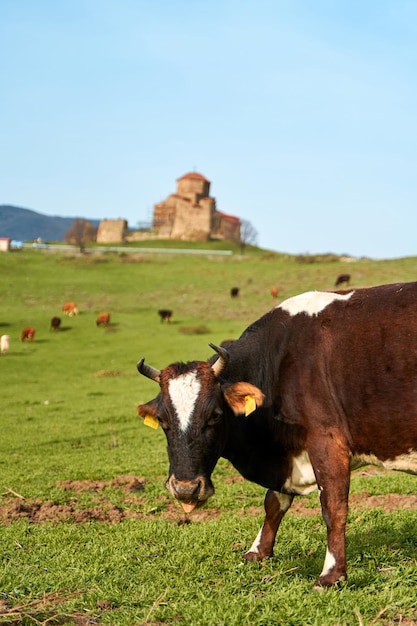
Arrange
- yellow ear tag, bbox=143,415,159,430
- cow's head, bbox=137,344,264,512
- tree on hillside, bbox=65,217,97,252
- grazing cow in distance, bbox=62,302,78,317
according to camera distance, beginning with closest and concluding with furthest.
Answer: cow's head, bbox=137,344,264,512, yellow ear tag, bbox=143,415,159,430, grazing cow in distance, bbox=62,302,78,317, tree on hillside, bbox=65,217,97,252

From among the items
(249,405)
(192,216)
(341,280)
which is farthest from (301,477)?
(192,216)

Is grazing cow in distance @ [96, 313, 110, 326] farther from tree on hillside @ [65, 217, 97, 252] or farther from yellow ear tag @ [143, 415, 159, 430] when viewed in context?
tree on hillside @ [65, 217, 97, 252]

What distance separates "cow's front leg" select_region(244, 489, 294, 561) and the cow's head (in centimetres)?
104

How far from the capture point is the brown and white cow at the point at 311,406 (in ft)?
21.4

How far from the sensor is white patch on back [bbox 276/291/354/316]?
23.6 ft

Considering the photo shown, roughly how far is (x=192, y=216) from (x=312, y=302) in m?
132

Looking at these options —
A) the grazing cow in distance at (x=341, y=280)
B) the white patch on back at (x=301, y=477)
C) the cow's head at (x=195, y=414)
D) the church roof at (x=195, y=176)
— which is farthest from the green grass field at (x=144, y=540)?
the church roof at (x=195, y=176)

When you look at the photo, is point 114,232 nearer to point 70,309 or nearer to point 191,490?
point 70,309

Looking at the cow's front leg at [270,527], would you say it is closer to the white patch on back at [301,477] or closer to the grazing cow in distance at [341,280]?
the white patch on back at [301,477]

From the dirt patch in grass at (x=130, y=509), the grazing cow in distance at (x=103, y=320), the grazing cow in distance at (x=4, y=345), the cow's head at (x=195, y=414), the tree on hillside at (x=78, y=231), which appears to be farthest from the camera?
the tree on hillside at (x=78, y=231)

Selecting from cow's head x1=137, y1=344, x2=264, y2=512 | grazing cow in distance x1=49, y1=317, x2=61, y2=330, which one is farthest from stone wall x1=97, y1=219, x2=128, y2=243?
cow's head x1=137, y1=344, x2=264, y2=512

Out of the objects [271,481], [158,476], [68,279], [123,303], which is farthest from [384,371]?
[68,279]

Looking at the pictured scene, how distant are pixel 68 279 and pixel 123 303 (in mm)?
12592

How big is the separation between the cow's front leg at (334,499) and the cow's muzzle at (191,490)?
3.33 feet
